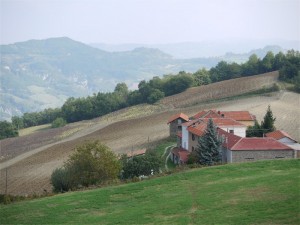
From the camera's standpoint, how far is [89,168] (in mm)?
33562

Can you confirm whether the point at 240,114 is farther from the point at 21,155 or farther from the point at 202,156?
the point at 21,155

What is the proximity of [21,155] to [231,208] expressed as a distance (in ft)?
160

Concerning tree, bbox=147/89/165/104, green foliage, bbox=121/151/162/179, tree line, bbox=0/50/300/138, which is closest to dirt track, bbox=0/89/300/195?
green foliage, bbox=121/151/162/179

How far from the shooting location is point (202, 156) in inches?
1484

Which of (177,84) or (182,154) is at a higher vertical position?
(177,84)

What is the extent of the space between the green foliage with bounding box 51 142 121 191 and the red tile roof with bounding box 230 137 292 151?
1007 cm

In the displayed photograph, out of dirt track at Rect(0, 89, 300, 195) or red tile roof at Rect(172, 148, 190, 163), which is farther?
dirt track at Rect(0, 89, 300, 195)

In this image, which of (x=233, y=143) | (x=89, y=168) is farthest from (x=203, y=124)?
(x=89, y=168)

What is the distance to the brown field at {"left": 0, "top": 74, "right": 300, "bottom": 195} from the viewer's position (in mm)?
49875

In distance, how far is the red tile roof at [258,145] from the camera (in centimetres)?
3722

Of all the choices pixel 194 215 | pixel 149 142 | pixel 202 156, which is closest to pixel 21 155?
pixel 149 142

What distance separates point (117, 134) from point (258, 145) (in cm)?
3292

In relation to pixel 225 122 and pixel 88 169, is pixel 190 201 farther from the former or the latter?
pixel 225 122

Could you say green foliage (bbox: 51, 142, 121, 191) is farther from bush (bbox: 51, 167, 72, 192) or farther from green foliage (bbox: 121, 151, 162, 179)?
green foliage (bbox: 121, 151, 162, 179)
